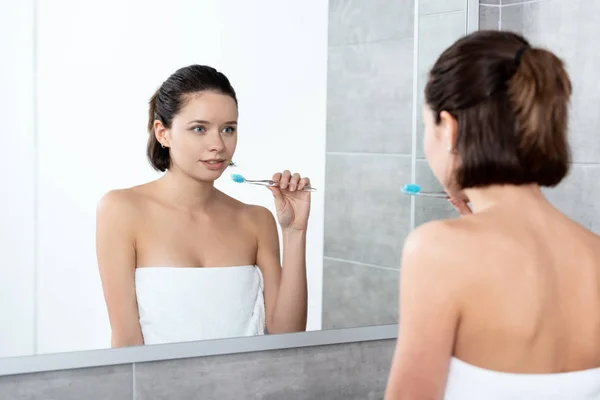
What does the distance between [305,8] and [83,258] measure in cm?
59

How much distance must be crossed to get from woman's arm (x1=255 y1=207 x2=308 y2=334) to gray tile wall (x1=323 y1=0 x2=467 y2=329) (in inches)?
2.4

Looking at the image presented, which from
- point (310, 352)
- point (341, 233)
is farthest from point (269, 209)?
point (310, 352)

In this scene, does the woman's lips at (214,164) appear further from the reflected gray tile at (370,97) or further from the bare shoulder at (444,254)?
the bare shoulder at (444,254)

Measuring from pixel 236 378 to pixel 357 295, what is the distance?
0.98ft

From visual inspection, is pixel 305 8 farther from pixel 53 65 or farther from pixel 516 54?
pixel 516 54

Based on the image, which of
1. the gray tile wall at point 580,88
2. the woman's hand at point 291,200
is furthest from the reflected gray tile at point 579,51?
the woman's hand at point 291,200

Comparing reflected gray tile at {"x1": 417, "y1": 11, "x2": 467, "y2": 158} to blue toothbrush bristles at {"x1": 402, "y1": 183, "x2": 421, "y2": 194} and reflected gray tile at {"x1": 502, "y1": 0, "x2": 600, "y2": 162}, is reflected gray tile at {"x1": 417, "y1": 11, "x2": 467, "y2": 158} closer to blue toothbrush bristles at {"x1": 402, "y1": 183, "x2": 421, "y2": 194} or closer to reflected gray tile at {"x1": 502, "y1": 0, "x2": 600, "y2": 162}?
blue toothbrush bristles at {"x1": 402, "y1": 183, "x2": 421, "y2": 194}

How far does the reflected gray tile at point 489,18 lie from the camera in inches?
72.2

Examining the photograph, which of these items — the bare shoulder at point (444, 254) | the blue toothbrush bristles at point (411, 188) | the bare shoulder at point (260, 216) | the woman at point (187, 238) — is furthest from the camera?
the blue toothbrush bristles at point (411, 188)

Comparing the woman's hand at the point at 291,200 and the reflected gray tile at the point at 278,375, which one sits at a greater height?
the woman's hand at the point at 291,200

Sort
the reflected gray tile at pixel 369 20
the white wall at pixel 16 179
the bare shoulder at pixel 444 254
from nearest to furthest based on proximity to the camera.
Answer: the bare shoulder at pixel 444 254 < the white wall at pixel 16 179 < the reflected gray tile at pixel 369 20

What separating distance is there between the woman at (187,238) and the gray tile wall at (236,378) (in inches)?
2.3

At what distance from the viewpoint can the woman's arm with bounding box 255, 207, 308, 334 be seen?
1469 millimetres

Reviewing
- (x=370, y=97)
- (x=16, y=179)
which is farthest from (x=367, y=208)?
(x=16, y=179)
